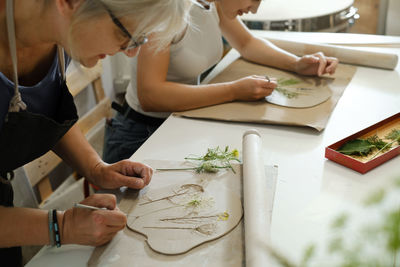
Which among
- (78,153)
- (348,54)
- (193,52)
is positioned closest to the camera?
(78,153)

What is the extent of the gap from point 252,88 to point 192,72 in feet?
0.87

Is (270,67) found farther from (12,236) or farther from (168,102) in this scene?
(12,236)

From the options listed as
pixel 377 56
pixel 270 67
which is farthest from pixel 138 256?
pixel 377 56

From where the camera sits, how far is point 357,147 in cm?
120

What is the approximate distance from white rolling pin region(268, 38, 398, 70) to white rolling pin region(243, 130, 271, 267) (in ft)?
2.64

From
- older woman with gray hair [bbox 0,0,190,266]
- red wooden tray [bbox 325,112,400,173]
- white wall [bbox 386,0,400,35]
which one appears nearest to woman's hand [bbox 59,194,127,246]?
older woman with gray hair [bbox 0,0,190,266]

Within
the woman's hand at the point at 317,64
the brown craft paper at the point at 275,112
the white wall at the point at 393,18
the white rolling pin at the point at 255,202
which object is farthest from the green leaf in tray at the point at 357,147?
the white wall at the point at 393,18

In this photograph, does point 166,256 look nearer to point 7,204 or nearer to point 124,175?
point 124,175

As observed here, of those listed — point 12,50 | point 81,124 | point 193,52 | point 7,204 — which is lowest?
point 81,124

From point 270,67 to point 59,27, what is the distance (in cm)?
115

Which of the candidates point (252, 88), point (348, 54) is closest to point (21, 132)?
point (252, 88)

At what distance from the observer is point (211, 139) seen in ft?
4.35

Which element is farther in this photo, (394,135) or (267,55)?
(267,55)

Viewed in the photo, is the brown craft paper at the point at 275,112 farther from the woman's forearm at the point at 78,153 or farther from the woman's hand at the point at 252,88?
the woman's forearm at the point at 78,153
